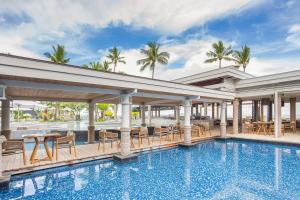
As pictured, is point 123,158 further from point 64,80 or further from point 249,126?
point 249,126

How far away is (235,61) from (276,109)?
18.7m

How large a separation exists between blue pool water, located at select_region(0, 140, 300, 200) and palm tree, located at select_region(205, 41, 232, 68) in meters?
21.0

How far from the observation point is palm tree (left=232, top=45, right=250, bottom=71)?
2892 cm

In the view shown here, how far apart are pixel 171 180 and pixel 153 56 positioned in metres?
23.3

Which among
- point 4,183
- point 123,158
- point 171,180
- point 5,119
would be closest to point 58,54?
point 5,119

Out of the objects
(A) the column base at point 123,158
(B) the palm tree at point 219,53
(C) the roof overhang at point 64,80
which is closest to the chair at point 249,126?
(C) the roof overhang at point 64,80

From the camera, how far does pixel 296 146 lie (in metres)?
11.2

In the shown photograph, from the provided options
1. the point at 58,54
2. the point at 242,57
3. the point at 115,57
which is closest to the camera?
the point at 58,54

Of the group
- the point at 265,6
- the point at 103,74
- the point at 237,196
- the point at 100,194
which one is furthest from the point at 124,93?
the point at 265,6

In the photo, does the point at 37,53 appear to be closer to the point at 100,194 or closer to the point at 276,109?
the point at 100,194

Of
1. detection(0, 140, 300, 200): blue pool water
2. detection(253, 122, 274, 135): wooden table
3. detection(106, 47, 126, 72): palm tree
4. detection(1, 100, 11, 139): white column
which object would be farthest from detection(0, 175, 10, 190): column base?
detection(106, 47, 126, 72): palm tree

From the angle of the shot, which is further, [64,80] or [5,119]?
[5,119]

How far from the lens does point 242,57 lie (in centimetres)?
2905

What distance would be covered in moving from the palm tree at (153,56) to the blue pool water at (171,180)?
66.9 ft
